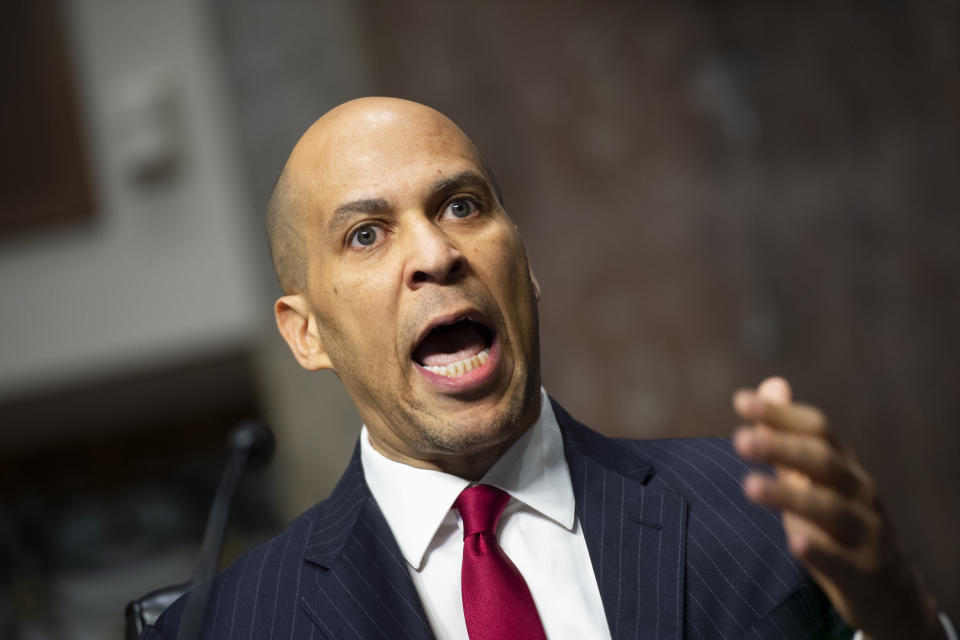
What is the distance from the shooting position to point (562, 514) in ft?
4.57

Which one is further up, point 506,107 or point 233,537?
point 506,107

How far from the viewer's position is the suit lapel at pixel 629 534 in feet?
4.20

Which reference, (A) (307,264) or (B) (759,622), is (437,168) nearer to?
(A) (307,264)

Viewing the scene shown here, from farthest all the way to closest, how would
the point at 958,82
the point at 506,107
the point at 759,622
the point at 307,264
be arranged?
the point at 506,107
the point at 958,82
the point at 307,264
the point at 759,622

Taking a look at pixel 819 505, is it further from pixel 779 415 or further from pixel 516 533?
pixel 516 533

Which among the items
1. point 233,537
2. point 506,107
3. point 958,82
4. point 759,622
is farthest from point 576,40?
point 759,622

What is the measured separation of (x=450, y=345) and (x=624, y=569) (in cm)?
38

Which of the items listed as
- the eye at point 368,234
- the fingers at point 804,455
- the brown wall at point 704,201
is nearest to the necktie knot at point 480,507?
the eye at point 368,234

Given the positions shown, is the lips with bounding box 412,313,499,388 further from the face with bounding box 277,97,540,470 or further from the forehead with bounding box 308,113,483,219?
the forehead with bounding box 308,113,483,219

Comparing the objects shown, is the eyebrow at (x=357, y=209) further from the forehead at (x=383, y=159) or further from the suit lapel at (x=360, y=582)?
the suit lapel at (x=360, y=582)

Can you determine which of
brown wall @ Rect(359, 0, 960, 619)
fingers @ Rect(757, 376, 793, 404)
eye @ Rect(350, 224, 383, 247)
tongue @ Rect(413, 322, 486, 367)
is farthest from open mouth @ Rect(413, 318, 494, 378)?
brown wall @ Rect(359, 0, 960, 619)

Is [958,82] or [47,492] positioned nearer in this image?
[958,82]

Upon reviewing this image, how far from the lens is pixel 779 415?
0.98 metres

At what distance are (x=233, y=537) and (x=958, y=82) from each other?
3450 mm
